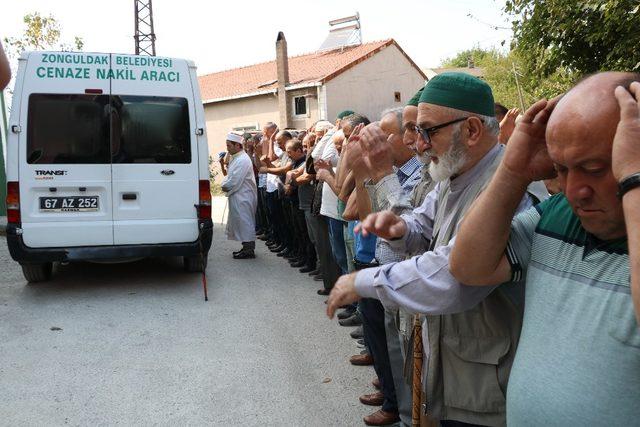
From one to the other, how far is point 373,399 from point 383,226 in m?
2.17

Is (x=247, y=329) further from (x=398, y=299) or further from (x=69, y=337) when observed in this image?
(x=398, y=299)

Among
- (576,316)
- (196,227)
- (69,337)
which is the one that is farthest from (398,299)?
(196,227)

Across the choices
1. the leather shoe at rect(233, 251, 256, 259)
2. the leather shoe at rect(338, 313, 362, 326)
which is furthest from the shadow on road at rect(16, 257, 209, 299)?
the leather shoe at rect(338, 313, 362, 326)

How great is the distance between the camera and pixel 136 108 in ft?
21.4

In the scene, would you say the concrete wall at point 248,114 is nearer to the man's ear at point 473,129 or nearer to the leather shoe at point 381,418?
the leather shoe at point 381,418

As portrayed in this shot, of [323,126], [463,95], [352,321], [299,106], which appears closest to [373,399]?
[352,321]

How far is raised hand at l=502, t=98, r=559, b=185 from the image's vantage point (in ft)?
4.56

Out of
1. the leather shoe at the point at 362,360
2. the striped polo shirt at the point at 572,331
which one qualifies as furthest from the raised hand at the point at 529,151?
the leather shoe at the point at 362,360

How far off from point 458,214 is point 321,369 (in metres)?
2.72

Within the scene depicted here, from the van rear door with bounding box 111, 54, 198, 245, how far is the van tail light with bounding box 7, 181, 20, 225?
96 centimetres

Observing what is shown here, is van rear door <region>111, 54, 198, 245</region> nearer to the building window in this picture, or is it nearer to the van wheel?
the van wheel

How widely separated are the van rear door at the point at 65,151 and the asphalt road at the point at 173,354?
2.67 feet

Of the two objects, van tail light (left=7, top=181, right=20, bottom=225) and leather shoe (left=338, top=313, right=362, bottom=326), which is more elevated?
van tail light (left=7, top=181, right=20, bottom=225)

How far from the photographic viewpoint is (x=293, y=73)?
27703mm
